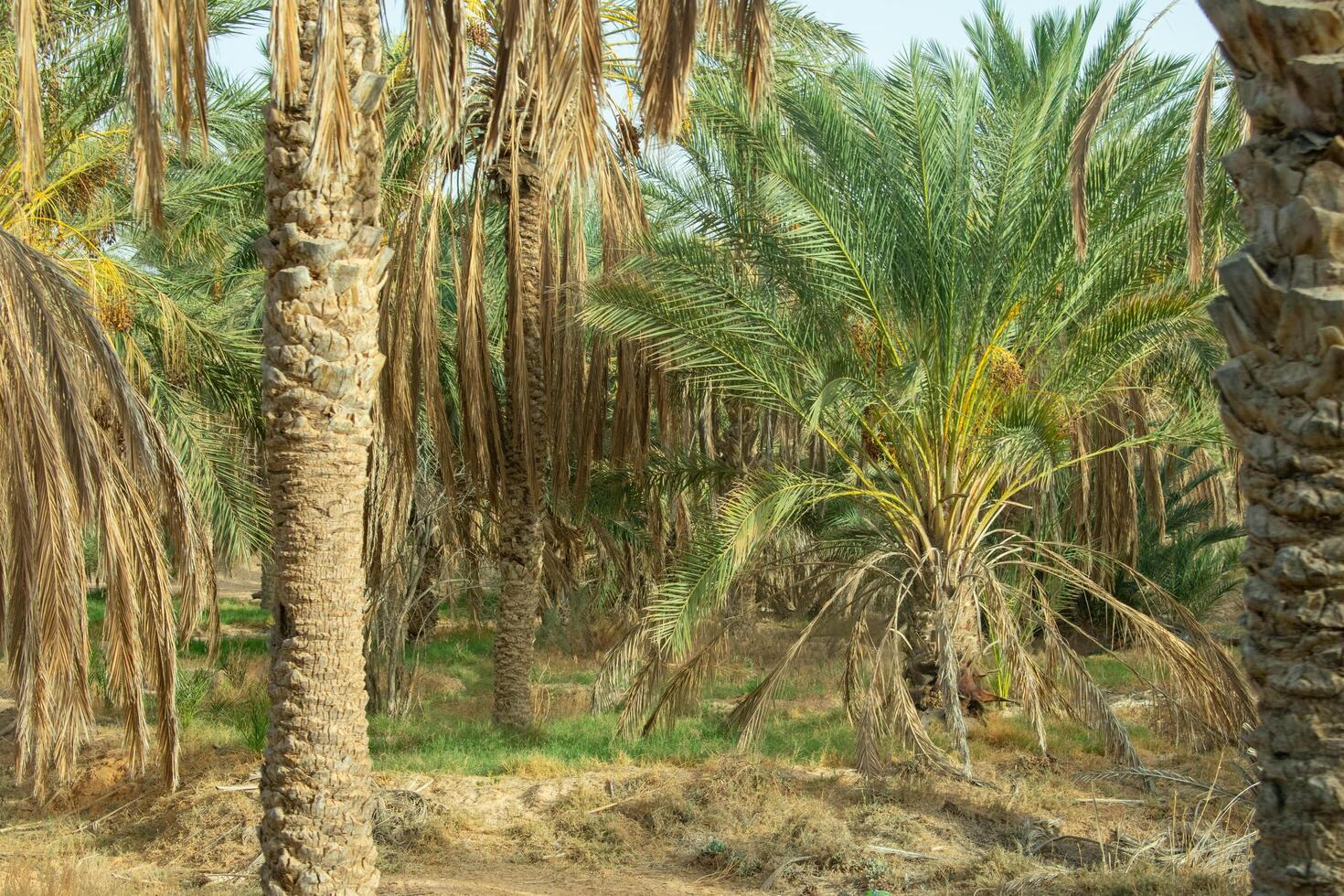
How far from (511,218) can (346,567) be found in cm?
555

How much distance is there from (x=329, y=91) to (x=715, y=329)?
4351mm

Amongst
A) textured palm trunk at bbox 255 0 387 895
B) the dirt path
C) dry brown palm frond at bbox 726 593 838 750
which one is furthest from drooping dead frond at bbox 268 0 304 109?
dry brown palm frond at bbox 726 593 838 750

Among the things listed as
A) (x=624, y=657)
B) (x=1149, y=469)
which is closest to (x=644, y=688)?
(x=624, y=657)

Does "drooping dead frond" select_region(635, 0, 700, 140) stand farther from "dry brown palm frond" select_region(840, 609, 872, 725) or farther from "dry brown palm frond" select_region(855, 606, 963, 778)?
"dry brown palm frond" select_region(840, 609, 872, 725)

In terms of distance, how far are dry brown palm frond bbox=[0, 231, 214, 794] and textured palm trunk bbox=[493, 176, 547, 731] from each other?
469cm

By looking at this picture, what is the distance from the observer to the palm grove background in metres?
6.47

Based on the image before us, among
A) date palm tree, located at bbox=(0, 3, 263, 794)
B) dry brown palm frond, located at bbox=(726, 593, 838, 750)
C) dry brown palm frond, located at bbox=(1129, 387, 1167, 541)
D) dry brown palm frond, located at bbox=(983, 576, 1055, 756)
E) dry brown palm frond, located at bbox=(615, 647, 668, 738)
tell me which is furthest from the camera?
dry brown palm frond, located at bbox=(1129, 387, 1167, 541)

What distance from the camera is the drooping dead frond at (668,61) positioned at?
583 centimetres

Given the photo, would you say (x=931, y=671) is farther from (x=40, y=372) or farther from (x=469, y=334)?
(x=40, y=372)

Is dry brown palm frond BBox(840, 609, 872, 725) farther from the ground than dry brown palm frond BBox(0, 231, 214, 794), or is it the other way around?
dry brown palm frond BBox(0, 231, 214, 794)

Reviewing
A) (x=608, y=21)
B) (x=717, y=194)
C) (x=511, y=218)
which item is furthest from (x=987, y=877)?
(x=608, y=21)

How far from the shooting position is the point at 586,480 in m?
10.5

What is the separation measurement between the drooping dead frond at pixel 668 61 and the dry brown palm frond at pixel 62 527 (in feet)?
9.08

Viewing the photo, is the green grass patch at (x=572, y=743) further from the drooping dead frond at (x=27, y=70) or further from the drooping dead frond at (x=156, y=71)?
the drooping dead frond at (x=27, y=70)
